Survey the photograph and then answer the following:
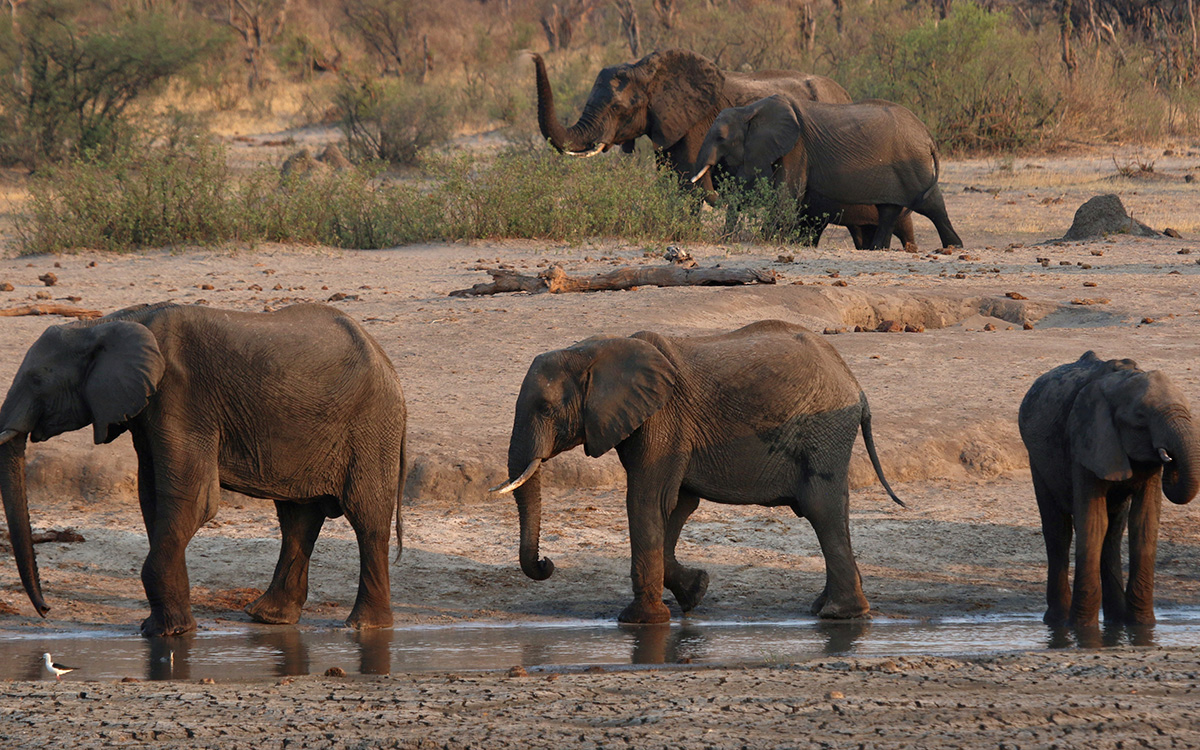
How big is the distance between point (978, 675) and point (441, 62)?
38.0 meters

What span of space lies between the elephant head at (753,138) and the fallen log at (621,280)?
4111 millimetres

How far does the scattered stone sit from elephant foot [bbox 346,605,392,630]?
11678mm

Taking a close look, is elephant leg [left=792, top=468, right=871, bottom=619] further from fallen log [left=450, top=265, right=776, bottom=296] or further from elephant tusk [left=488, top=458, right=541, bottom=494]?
fallen log [left=450, top=265, right=776, bottom=296]

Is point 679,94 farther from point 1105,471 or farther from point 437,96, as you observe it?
point 1105,471

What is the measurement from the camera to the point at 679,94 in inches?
680

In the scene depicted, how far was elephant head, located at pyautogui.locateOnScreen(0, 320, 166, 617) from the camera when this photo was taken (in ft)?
18.5

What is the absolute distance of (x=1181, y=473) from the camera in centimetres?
579

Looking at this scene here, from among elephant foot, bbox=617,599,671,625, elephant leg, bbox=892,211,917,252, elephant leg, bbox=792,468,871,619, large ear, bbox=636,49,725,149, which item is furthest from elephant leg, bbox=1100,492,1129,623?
large ear, bbox=636,49,725,149

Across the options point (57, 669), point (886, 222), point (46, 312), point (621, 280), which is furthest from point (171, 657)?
point (886, 222)

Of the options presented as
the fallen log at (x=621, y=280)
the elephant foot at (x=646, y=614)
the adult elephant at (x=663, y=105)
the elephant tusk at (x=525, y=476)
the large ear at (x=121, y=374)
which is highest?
the adult elephant at (x=663, y=105)

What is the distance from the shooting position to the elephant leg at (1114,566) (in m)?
6.40

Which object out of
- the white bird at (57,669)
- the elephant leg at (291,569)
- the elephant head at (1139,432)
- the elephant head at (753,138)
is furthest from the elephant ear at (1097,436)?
the elephant head at (753,138)

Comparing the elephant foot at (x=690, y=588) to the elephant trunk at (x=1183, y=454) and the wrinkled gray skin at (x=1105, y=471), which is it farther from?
the elephant trunk at (x=1183, y=454)

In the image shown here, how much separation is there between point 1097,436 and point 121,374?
382 cm
